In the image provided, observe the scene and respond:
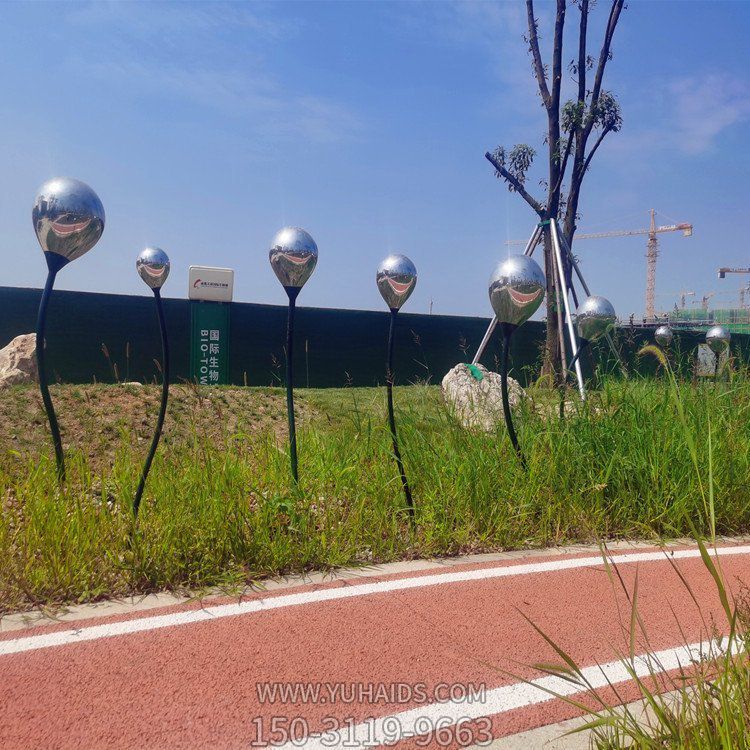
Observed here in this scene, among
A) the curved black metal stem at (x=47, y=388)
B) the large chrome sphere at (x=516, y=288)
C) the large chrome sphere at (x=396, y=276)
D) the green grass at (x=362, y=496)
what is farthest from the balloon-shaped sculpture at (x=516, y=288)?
the curved black metal stem at (x=47, y=388)

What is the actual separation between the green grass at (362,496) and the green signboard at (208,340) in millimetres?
8526

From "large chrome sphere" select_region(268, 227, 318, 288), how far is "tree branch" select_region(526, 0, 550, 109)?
11236mm

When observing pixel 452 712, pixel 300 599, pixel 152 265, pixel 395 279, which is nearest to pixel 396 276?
pixel 395 279

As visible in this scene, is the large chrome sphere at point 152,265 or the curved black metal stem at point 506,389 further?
the large chrome sphere at point 152,265

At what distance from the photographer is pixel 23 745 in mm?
2189

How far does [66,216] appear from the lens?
3877 millimetres

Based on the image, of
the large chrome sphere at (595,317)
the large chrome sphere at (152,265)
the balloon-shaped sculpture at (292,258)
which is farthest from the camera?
the large chrome sphere at (595,317)

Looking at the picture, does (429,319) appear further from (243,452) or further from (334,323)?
(243,452)

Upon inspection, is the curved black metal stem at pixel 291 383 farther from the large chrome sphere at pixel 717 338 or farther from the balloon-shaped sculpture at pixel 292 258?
the large chrome sphere at pixel 717 338

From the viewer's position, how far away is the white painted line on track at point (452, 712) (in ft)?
7.42

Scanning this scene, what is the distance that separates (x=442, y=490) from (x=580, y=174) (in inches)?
446

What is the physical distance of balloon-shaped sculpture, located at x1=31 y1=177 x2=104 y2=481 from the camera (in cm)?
387

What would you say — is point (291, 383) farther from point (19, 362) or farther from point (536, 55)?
point (536, 55)

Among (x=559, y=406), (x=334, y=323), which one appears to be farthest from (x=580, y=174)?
(x=559, y=406)
